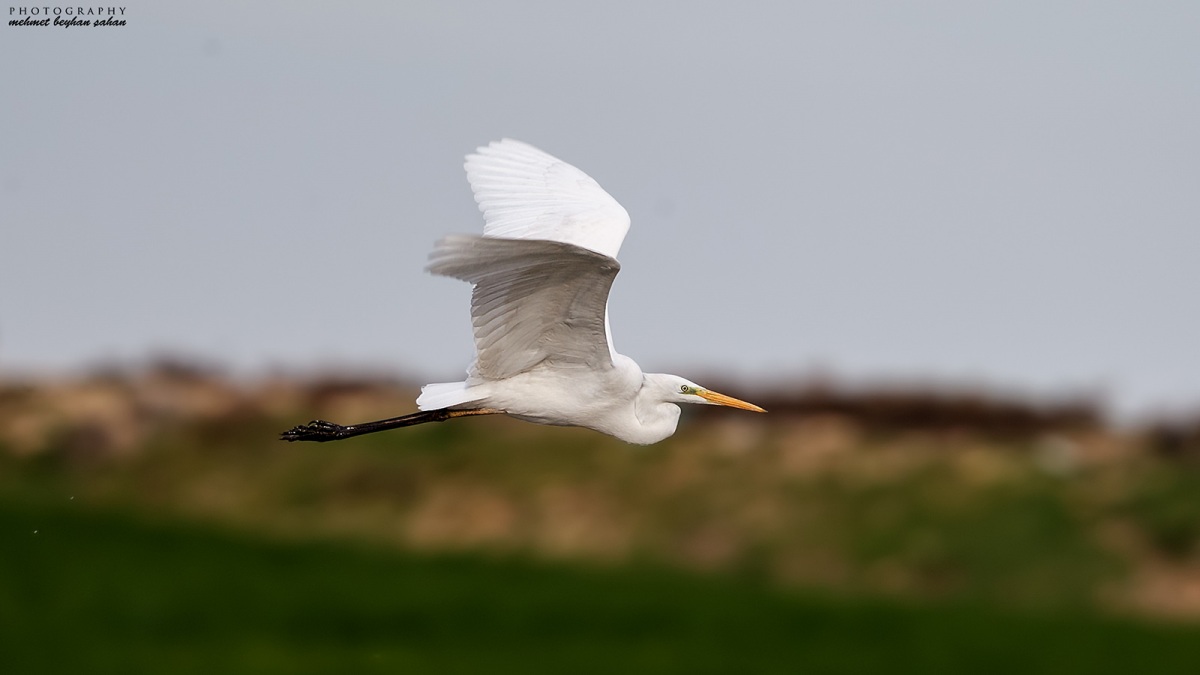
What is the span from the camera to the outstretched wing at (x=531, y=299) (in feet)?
17.3

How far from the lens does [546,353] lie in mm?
6016

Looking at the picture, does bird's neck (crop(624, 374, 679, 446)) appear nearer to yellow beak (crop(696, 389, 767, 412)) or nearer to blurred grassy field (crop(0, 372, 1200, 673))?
yellow beak (crop(696, 389, 767, 412))

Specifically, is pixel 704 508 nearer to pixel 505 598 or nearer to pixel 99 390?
pixel 505 598

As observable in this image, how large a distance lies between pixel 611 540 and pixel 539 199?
1512 cm

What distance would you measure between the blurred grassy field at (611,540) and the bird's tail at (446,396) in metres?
12.3

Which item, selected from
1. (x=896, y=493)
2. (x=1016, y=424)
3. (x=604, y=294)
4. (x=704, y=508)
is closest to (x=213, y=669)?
(x=704, y=508)

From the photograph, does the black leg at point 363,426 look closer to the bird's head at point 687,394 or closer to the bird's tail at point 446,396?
the bird's tail at point 446,396

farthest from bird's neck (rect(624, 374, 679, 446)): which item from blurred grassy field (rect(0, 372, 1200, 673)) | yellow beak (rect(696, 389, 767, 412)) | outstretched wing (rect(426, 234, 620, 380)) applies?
blurred grassy field (rect(0, 372, 1200, 673))

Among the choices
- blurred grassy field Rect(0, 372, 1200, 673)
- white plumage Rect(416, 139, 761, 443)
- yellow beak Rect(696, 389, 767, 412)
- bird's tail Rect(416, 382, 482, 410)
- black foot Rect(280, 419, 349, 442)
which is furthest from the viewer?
blurred grassy field Rect(0, 372, 1200, 673)

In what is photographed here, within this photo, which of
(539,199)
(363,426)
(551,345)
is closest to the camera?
(551,345)

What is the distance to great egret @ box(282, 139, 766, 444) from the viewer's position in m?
5.41

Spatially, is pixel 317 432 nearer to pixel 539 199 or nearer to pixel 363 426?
pixel 363 426

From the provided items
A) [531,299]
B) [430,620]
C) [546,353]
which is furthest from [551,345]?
[430,620]

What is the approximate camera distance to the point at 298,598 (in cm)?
2453
